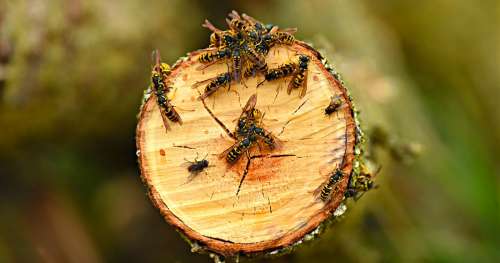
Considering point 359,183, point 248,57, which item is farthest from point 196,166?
point 359,183

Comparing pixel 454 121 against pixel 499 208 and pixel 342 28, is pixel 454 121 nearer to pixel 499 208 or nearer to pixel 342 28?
A: pixel 499 208

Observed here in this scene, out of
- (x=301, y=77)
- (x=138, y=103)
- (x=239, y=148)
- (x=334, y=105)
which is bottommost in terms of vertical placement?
(x=239, y=148)

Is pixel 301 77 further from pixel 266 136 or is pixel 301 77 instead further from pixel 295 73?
pixel 266 136

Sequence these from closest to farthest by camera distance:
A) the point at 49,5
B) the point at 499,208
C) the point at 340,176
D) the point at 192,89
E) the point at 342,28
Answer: the point at 340,176
the point at 192,89
the point at 49,5
the point at 499,208
the point at 342,28

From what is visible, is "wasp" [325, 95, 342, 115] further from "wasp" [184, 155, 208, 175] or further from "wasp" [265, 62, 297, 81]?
"wasp" [184, 155, 208, 175]

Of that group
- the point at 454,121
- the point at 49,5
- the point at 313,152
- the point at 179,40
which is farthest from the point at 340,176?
the point at 454,121
